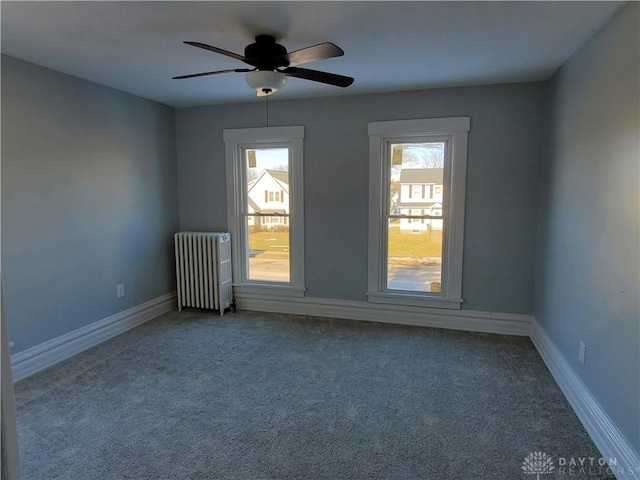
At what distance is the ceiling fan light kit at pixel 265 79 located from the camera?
2.39 meters

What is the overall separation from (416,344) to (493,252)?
1.17 metres

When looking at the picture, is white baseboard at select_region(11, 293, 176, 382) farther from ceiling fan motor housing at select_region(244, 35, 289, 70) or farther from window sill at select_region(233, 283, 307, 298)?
ceiling fan motor housing at select_region(244, 35, 289, 70)

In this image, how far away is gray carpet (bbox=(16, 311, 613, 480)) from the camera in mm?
2027

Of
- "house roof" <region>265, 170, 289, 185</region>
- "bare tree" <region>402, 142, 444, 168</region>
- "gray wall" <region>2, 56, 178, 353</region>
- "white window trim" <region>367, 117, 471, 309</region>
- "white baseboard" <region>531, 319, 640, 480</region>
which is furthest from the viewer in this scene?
"house roof" <region>265, 170, 289, 185</region>

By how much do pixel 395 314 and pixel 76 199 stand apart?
3.19 metres

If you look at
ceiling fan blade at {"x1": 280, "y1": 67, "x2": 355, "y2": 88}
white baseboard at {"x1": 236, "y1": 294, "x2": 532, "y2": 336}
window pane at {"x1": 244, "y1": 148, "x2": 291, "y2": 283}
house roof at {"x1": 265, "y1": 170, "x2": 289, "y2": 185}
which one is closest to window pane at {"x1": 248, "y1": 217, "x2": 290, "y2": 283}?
window pane at {"x1": 244, "y1": 148, "x2": 291, "y2": 283}

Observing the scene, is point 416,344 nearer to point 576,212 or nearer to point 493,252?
point 493,252

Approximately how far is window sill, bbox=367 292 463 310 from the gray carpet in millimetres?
346

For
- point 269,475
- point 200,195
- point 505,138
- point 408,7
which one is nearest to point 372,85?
point 505,138

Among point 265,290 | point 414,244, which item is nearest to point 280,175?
point 265,290

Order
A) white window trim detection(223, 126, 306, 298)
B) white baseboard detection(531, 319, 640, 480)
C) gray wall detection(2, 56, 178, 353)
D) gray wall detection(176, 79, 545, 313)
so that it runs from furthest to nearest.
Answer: white window trim detection(223, 126, 306, 298) → gray wall detection(176, 79, 545, 313) → gray wall detection(2, 56, 178, 353) → white baseboard detection(531, 319, 640, 480)

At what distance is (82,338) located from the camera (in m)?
3.46

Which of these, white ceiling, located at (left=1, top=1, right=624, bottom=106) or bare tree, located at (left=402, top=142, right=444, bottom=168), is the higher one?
white ceiling, located at (left=1, top=1, right=624, bottom=106)

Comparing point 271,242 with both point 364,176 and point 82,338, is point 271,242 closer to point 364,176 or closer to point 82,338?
Answer: point 364,176
